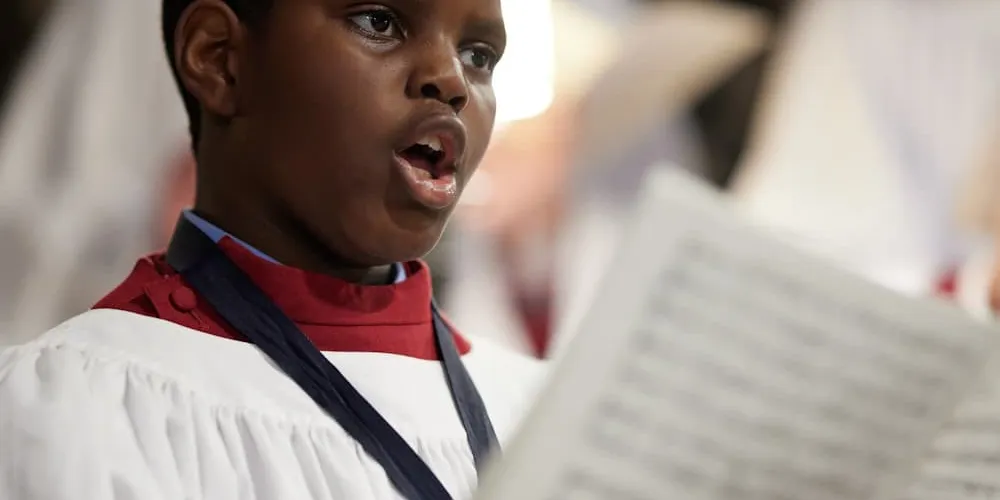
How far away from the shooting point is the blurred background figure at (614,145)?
1437mm

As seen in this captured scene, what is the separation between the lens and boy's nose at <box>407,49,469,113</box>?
0.57 m

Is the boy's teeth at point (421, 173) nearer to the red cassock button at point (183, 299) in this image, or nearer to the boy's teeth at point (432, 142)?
the boy's teeth at point (432, 142)

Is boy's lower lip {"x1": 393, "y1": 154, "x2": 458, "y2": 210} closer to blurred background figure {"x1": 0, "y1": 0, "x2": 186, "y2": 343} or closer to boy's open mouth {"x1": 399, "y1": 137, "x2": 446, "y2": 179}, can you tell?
boy's open mouth {"x1": 399, "y1": 137, "x2": 446, "y2": 179}

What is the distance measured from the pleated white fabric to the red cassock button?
14 millimetres

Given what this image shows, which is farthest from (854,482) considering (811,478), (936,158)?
(936,158)

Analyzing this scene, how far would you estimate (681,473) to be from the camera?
17.3 inches

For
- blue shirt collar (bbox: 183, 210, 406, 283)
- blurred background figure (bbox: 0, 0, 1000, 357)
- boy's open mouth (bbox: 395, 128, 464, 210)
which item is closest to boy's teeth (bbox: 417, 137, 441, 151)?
boy's open mouth (bbox: 395, 128, 464, 210)

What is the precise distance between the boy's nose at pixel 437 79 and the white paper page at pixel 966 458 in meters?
0.29

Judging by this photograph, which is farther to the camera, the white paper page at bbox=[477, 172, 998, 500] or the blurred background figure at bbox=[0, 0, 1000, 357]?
the blurred background figure at bbox=[0, 0, 1000, 357]

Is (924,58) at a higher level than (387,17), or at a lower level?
higher

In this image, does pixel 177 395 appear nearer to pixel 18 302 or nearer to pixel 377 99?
pixel 377 99

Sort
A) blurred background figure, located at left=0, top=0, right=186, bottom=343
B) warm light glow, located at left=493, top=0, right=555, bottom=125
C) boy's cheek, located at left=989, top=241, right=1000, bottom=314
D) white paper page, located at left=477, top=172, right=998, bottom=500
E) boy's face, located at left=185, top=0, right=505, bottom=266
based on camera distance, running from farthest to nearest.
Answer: blurred background figure, located at left=0, top=0, right=186, bottom=343 → boy's cheek, located at left=989, top=241, right=1000, bottom=314 → warm light glow, located at left=493, top=0, right=555, bottom=125 → boy's face, located at left=185, top=0, right=505, bottom=266 → white paper page, located at left=477, top=172, right=998, bottom=500

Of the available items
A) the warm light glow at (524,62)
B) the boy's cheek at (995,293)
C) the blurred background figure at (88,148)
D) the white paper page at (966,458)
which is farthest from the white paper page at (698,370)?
the blurred background figure at (88,148)

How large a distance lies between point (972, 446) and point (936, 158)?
1301 mm
